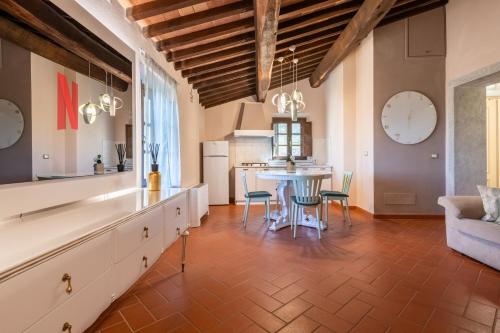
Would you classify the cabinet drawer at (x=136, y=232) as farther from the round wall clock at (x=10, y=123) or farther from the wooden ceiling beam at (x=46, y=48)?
the wooden ceiling beam at (x=46, y=48)

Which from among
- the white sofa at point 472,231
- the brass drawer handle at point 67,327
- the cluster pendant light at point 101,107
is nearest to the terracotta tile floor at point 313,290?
the white sofa at point 472,231

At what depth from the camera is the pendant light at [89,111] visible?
1.58 metres

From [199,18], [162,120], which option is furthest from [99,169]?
[199,18]

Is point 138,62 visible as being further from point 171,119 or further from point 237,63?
point 237,63

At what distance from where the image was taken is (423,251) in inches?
111

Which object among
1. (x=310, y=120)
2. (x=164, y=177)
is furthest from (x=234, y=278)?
(x=310, y=120)

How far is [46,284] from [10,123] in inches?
30.0

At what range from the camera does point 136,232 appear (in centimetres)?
141

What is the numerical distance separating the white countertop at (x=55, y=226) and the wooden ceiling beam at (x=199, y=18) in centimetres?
185

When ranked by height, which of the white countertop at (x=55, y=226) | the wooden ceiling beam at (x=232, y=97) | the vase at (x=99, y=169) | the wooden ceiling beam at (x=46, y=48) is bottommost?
the white countertop at (x=55, y=226)

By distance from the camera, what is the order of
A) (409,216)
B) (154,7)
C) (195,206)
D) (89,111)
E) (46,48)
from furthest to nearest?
1. (409,216)
2. (195,206)
3. (154,7)
4. (89,111)
5. (46,48)

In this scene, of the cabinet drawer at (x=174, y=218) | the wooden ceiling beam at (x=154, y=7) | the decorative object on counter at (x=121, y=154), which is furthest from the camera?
the wooden ceiling beam at (x=154, y=7)

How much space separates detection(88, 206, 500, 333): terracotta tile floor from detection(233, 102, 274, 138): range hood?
321 centimetres

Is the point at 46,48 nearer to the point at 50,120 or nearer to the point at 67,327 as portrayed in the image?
the point at 50,120
